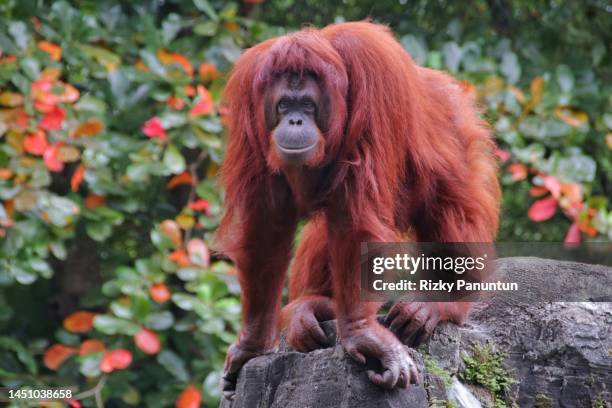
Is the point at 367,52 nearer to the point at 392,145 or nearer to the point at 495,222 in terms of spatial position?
the point at 392,145

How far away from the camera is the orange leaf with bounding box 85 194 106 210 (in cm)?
607

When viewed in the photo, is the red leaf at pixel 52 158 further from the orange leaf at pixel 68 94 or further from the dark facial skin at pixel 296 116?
the dark facial skin at pixel 296 116

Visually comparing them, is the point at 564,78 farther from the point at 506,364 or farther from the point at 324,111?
the point at 324,111

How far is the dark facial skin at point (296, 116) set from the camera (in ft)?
12.9

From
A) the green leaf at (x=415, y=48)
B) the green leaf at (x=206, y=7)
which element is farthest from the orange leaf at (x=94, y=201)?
the green leaf at (x=415, y=48)

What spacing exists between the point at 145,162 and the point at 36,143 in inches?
25.5

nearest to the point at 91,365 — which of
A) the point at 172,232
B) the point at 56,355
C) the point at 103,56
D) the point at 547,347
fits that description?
the point at 56,355

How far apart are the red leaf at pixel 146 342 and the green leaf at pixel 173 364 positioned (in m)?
0.27

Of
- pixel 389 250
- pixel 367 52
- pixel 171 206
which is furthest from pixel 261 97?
pixel 171 206

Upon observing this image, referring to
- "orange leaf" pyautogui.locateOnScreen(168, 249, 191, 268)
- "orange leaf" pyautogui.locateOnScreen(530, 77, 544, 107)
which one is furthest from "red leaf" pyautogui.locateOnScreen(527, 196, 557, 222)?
"orange leaf" pyautogui.locateOnScreen(168, 249, 191, 268)

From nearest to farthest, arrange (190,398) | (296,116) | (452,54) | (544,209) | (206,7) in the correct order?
(296,116)
(190,398)
(206,7)
(544,209)
(452,54)

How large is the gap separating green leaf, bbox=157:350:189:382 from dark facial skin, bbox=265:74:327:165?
2523 mm

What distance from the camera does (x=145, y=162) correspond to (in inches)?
232

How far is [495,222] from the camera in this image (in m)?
5.05
